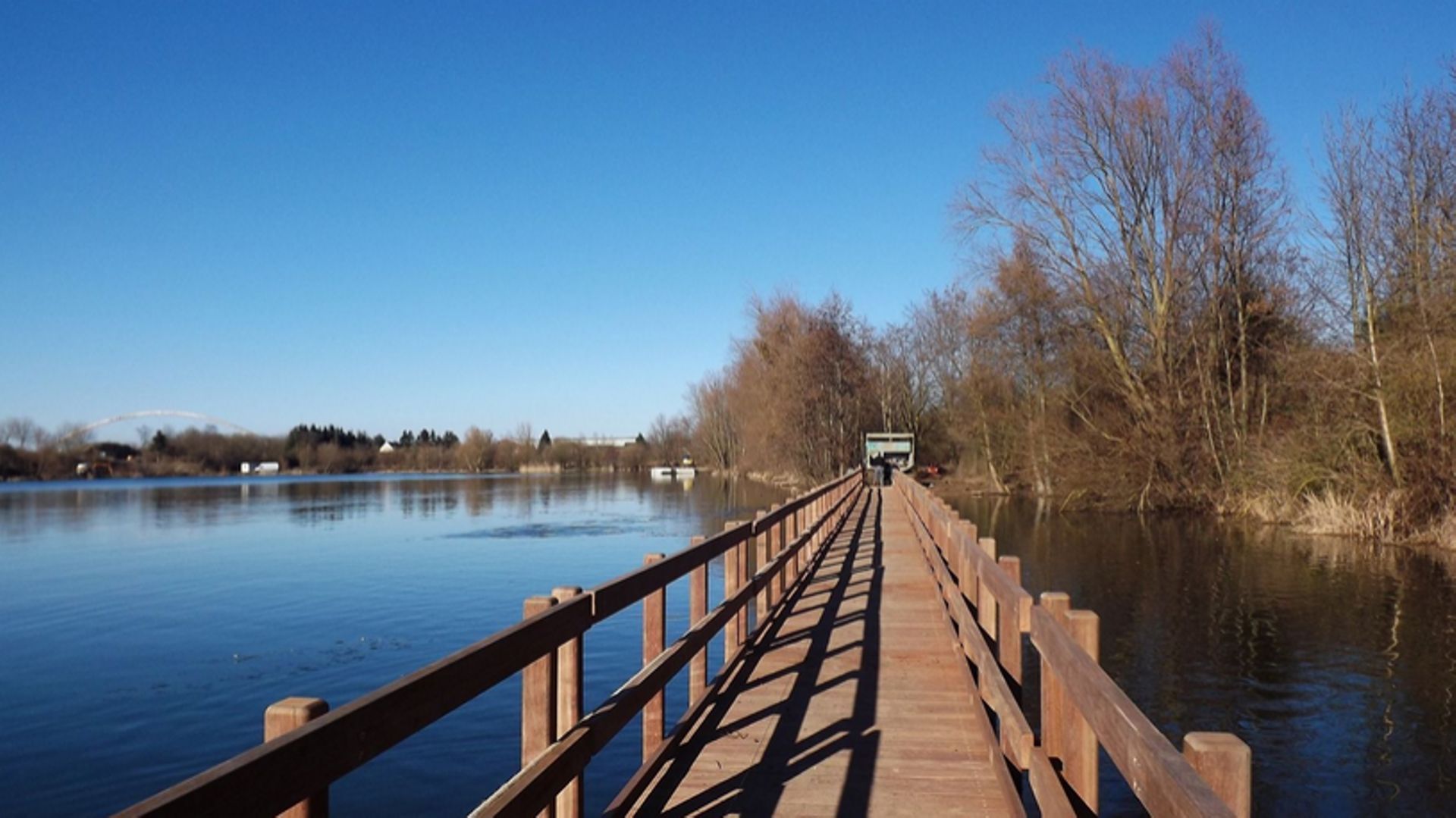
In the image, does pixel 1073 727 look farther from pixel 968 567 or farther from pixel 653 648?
pixel 968 567

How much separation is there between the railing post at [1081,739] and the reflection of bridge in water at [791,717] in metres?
0.01

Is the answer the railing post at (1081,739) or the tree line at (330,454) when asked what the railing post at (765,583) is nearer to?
the railing post at (1081,739)

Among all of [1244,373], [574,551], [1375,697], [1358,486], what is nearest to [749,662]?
[1375,697]

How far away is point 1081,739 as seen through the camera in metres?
3.38

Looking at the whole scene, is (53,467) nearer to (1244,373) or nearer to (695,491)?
(695,491)

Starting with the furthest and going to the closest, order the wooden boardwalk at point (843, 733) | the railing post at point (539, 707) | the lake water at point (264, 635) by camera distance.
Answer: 1. the lake water at point (264, 635)
2. the wooden boardwalk at point (843, 733)
3. the railing post at point (539, 707)

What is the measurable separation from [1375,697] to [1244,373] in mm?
24865

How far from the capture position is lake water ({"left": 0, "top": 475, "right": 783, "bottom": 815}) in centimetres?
964

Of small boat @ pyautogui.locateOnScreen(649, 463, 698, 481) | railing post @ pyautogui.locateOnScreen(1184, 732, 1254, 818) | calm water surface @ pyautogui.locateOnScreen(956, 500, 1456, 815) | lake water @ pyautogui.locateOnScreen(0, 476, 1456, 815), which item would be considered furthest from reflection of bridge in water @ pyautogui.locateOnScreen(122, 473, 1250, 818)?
small boat @ pyautogui.locateOnScreen(649, 463, 698, 481)

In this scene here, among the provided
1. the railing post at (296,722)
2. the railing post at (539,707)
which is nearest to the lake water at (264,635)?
the railing post at (539,707)

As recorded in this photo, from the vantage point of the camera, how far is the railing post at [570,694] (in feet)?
12.7

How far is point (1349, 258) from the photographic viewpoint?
26.1 meters

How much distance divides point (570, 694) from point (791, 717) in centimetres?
280

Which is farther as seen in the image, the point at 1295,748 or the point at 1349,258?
the point at 1349,258
